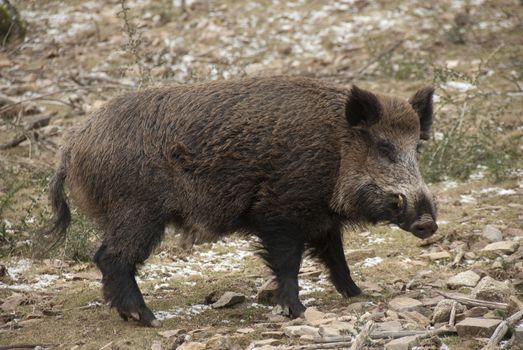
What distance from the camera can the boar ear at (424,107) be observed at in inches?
252

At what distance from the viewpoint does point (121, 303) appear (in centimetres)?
595

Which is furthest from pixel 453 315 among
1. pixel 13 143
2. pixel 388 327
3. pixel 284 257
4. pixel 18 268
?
pixel 13 143

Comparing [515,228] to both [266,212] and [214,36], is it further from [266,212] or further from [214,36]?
[214,36]

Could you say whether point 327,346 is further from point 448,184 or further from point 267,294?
point 448,184

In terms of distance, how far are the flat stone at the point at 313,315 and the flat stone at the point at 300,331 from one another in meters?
0.28

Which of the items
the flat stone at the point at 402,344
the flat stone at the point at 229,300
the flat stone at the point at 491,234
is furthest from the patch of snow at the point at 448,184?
the flat stone at the point at 402,344

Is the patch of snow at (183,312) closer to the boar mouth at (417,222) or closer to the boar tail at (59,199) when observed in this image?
the boar tail at (59,199)

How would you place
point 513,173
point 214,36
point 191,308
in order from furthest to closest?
point 214,36
point 513,173
point 191,308

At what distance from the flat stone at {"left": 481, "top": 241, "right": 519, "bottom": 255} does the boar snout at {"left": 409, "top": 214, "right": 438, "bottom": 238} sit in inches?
56.6

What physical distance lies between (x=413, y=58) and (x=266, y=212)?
7.80 meters

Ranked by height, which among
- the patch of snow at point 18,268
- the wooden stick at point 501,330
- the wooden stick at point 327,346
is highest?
the wooden stick at point 501,330

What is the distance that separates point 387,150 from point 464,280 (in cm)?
113

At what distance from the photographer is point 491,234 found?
7398mm

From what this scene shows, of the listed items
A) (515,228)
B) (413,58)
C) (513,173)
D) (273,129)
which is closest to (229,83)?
(273,129)
